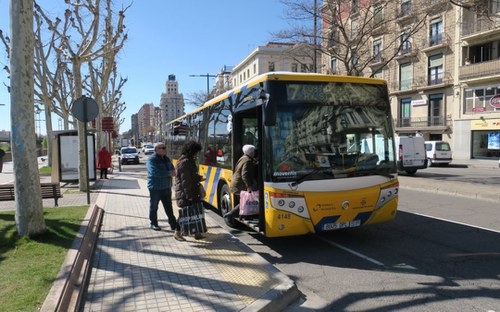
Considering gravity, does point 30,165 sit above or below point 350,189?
above

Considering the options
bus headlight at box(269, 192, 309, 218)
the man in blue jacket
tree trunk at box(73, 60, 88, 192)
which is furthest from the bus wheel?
tree trunk at box(73, 60, 88, 192)

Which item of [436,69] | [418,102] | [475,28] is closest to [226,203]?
[475,28]

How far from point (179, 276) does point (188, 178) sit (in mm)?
1893

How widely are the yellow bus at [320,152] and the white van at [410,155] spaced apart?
14.8 m

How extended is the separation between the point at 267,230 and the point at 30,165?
159 inches

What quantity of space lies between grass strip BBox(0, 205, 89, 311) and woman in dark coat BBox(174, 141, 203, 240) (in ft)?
6.26

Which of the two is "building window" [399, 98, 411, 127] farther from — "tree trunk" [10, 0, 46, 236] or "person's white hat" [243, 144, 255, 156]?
"tree trunk" [10, 0, 46, 236]

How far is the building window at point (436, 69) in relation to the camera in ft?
120

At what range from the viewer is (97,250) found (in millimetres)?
6145

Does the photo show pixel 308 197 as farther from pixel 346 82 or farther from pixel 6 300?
pixel 6 300

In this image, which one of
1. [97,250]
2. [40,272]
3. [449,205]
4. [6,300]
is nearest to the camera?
[6,300]

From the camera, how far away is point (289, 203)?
5.71 m

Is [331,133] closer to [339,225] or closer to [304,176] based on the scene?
[304,176]

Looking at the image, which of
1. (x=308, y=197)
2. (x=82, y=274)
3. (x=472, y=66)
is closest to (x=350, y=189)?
(x=308, y=197)
